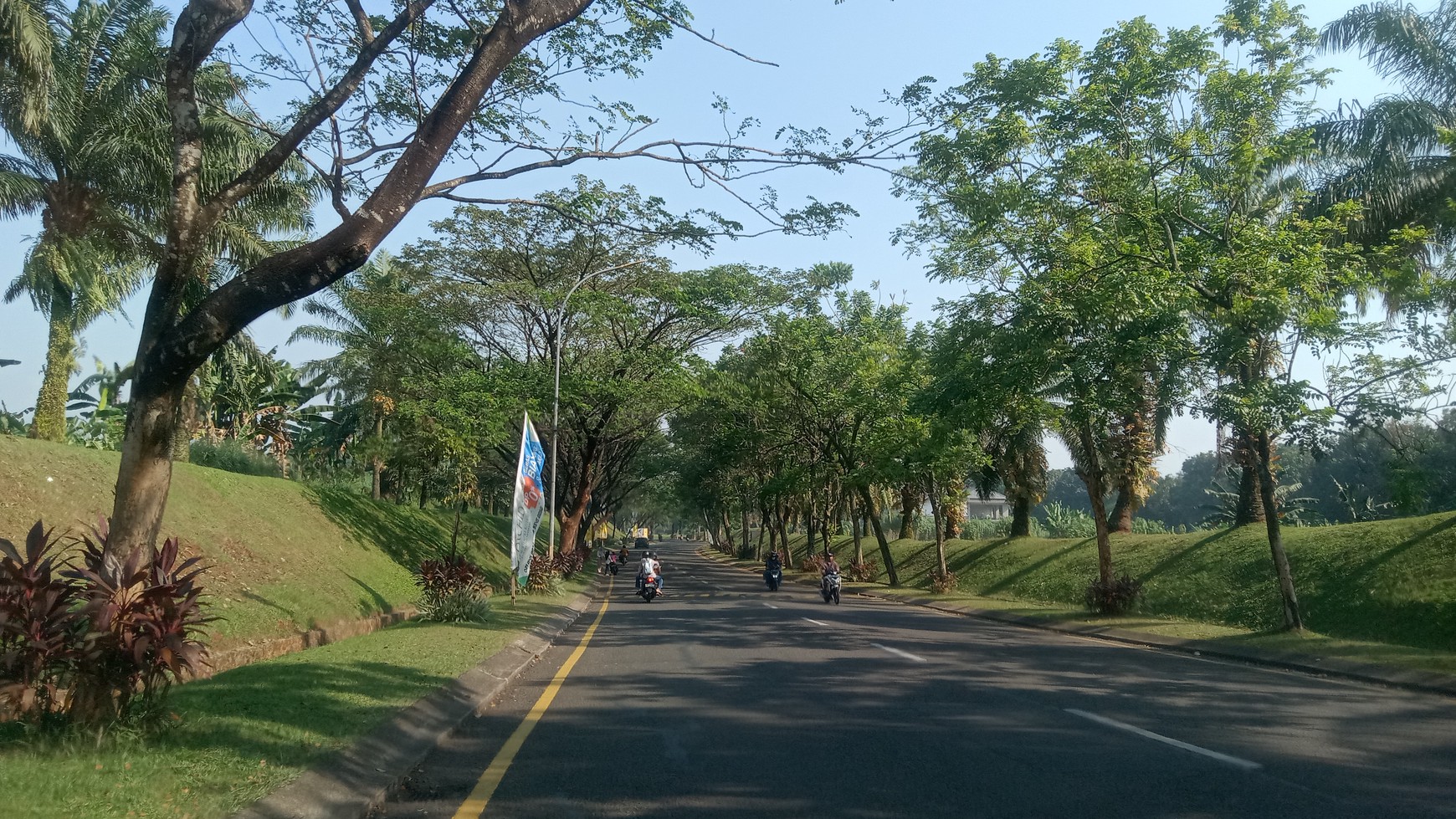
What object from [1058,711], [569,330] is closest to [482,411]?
[569,330]

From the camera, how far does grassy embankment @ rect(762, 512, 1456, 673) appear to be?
58.3 feet

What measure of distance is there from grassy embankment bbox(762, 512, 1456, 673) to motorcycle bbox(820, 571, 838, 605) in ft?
13.2

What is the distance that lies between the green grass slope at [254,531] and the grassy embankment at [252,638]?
4 cm

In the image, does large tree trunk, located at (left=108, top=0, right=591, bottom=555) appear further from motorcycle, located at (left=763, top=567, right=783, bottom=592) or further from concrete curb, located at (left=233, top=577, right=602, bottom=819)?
motorcycle, located at (left=763, top=567, right=783, bottom=592)

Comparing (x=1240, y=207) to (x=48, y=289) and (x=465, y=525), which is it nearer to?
(x=48, y=289)

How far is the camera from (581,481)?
37344mm

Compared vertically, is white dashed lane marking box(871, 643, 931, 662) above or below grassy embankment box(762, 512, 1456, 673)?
below

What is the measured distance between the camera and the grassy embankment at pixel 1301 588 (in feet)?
58.3

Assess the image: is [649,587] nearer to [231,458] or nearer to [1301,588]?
[231,458]

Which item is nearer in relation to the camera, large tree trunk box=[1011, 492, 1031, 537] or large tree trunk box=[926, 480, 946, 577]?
large tree trunk box=[926, 480, 946, 577]

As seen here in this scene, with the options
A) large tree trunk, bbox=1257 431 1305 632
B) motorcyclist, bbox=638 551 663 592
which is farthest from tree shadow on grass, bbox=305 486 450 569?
large tree trunk, bbox=1257 431 1305 632

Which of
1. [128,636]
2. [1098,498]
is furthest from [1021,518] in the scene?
[128,636]

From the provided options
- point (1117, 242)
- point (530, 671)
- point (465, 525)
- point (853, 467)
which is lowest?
point (530, 671)

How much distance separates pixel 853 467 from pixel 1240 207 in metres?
21.5
